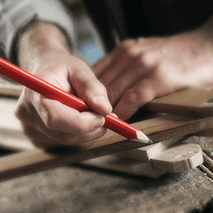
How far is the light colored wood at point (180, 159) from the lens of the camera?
0.39 m

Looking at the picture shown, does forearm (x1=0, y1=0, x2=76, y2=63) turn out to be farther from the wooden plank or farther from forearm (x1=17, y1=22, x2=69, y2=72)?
the wooden plank

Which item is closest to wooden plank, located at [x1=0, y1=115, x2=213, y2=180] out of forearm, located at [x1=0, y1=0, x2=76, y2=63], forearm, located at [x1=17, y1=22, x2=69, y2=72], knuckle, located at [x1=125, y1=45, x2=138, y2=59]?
forearm, located at [x1=17, y1=22, x2=69, y2=72]

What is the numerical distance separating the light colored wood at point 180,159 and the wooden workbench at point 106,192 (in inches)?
1.2

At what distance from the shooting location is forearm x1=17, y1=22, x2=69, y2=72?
683 mm

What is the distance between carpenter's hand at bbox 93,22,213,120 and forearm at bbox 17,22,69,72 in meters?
0.19

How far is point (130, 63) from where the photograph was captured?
0.78 m

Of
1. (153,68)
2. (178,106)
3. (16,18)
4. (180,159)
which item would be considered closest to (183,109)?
(178,106)

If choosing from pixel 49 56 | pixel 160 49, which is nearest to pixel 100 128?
pixel 49 56

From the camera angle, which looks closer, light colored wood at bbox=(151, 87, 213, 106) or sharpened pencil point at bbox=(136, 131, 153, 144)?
sharpened pencil point at bbox=(136, 131, 153, 144)

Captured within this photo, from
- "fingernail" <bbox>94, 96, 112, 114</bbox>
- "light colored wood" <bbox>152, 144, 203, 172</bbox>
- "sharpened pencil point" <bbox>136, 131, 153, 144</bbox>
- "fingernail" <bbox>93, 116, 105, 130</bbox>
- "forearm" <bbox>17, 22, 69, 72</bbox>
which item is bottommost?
"light colored wood" <bbox>152, 144, 203, 172</bbox>

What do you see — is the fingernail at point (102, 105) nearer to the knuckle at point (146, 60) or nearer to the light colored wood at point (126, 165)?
the light colored wood at point (126, 165)

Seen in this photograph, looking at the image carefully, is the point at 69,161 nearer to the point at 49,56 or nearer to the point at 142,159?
the point at 142,159

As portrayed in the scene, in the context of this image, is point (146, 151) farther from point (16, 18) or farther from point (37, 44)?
point (16, 18)

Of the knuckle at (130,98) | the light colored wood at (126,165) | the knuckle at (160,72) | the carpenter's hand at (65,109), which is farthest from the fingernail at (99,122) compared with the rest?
the knuckle at (160,72)
